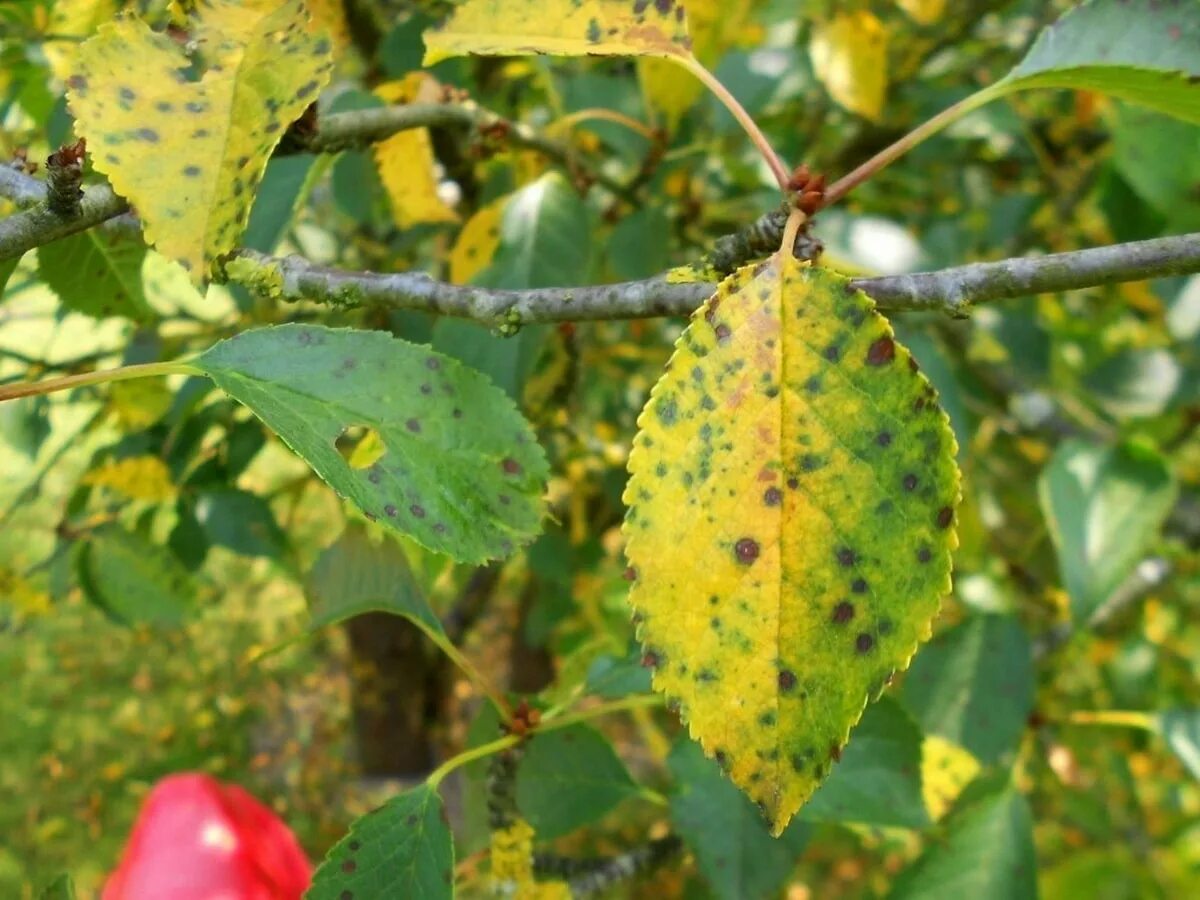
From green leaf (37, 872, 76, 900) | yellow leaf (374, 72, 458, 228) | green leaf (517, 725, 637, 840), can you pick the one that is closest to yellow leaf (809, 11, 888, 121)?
yellow leaf (374, 72, 458, 228)

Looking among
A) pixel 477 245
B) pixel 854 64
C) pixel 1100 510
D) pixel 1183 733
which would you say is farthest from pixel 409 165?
pixel 1183 733

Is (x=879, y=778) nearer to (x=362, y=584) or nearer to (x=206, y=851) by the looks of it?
(x=362, y=584)

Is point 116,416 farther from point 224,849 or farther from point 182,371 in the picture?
point 182,371

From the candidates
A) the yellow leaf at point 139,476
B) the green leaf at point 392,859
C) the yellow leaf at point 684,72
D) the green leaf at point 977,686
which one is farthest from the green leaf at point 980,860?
the yellow leaf at point 139,476

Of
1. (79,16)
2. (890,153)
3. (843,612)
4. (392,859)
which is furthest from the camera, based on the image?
(79,16)

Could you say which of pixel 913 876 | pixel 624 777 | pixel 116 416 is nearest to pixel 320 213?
pixel 116 416

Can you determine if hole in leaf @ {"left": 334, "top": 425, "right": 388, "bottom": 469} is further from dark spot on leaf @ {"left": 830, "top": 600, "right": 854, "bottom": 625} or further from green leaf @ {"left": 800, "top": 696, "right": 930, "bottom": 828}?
green leaf @ {"left": 800, "top": 696, "right": 930, "bottom": 828}
